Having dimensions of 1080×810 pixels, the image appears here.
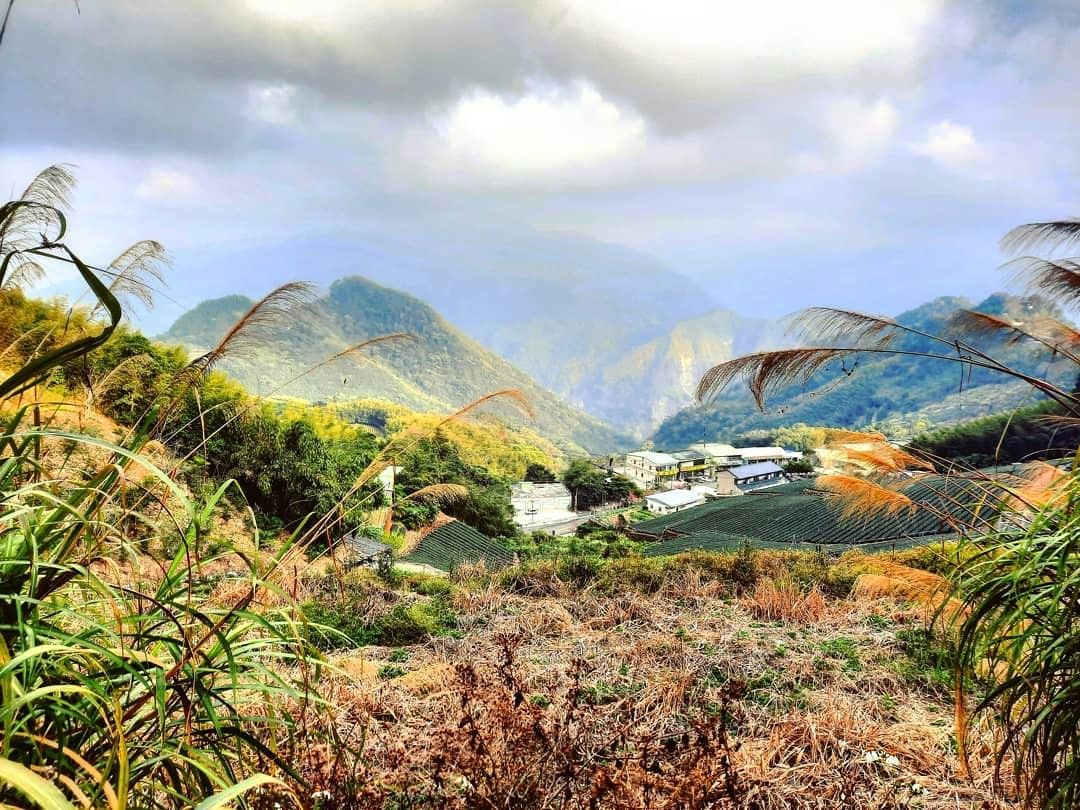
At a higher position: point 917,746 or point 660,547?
point 917,746

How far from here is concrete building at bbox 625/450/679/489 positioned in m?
63.8

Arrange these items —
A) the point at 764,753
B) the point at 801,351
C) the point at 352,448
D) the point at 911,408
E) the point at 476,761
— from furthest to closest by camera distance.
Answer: the point at 911,408, the point at 352,448, the point at 764,753, the point at 801,351, the point at 476,761

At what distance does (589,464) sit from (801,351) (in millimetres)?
46681

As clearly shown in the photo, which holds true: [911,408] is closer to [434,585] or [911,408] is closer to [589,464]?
[589,464]

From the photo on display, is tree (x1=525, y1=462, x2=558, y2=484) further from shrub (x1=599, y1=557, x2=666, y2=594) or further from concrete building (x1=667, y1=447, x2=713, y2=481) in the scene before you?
shrub (x1=599, y1=557, x2=666, y2=594)

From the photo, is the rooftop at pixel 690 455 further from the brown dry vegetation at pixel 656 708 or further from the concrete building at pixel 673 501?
the brown dry vegetation at pixel 656 708

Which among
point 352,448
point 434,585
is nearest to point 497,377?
point 352,448

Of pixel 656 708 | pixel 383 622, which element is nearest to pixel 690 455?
pixel 383 622

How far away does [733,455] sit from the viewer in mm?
70062

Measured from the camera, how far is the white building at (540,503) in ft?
135

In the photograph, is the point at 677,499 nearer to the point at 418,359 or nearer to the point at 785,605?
the point at 785,605

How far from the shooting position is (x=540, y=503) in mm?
46594

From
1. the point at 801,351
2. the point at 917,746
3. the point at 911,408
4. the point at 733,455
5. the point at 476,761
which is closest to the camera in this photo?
the point at 476,761

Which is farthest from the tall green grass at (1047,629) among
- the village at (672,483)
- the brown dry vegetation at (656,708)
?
the village at (672,483)
